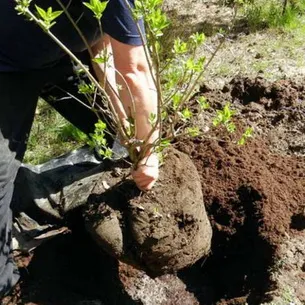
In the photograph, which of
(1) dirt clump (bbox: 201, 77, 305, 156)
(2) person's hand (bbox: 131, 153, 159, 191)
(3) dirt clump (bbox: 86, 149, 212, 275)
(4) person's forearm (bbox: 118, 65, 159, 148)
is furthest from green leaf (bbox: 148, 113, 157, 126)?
(1) dirt clump (bbox: 201, 77, 305, 156)

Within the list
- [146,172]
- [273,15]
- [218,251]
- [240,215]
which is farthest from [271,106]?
[273,15]

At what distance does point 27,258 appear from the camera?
303cm

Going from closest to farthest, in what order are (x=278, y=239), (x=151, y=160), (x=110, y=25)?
1. (x=110, y=25)
2. (x=151, y=160)
3. (x=278, y=239)

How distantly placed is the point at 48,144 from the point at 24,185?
680 mm

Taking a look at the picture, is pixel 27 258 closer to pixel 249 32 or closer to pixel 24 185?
pixel 24 185

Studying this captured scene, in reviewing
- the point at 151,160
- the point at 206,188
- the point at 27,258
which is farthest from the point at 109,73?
the point at 27,258

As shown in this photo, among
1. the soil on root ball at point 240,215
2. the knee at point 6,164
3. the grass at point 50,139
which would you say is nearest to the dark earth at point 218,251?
the soil on root ball at point 240,215

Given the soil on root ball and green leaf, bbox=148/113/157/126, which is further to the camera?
the soil on root ball

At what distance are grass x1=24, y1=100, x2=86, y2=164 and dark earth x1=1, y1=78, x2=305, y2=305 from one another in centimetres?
73

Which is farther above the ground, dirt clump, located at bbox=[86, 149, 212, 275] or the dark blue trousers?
the dark blue trousers

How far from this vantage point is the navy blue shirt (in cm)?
211

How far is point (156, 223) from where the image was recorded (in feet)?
8.64

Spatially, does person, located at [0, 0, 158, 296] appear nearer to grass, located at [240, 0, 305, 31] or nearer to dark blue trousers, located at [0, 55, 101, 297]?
dark blue trousers, located at [0, 55, 101, 297]

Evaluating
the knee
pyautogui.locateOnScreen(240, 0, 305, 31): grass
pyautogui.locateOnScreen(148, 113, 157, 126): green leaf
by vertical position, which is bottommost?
pyautogui.locateOnScreen(240, 0, 305, 31): grass
